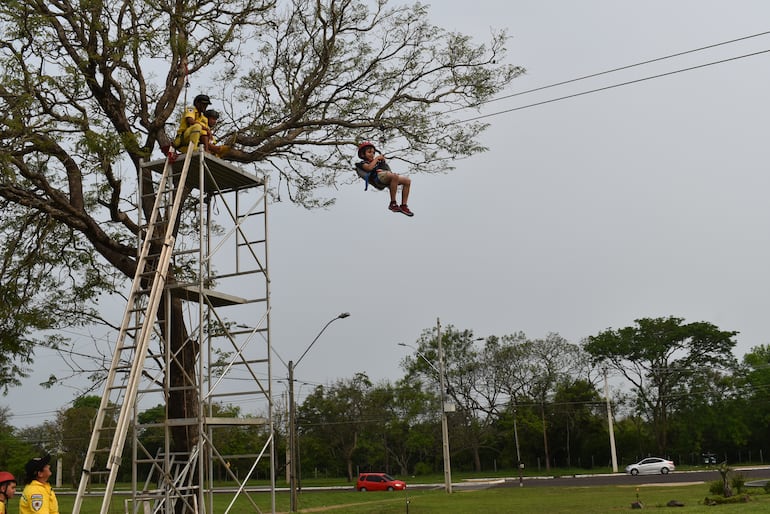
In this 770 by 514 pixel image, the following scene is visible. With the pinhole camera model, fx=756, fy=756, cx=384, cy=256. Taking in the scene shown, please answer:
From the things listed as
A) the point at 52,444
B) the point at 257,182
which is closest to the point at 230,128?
the point at 257,182

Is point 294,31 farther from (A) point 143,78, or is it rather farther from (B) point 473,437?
(B) point 473,437

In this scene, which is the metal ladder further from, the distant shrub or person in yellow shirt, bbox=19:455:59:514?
the distant shrub

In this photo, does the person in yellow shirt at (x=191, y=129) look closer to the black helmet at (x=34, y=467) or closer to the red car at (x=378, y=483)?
the black helmet at (x=34, y=467)

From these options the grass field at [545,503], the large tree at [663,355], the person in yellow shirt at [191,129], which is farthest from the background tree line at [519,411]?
the person in yellow shirt at [191,129]

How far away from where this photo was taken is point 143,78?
15.1 meters

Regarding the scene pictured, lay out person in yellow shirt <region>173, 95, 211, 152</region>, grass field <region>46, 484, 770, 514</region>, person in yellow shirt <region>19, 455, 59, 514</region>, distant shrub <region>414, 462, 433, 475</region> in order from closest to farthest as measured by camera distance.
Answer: person in yellow shirt <region>19, 455, 59, 514</region>
person in yellow shirt <region>173, 95, 211, 152</region>
grass field <region>46, 484, 770, 514</region>
distant shrub <region>414, 462, 433, 475</region>

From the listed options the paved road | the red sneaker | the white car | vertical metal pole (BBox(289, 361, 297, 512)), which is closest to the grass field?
vertical metal pole (BBox(289, 361, 297, 512))

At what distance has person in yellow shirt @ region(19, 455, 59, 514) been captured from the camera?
6719 mm

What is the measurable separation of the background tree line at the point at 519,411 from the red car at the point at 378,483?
15.8 m

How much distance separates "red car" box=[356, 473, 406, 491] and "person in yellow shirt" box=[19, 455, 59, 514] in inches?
1497

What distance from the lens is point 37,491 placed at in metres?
6.77

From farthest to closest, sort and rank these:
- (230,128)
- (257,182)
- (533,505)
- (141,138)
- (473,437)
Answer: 1. (473,437)
2. (533,505)
3. (230,128)
4. (141,138)
5. (257,182)

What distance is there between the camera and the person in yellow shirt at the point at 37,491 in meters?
6.72

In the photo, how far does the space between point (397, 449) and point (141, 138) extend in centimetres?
5365
